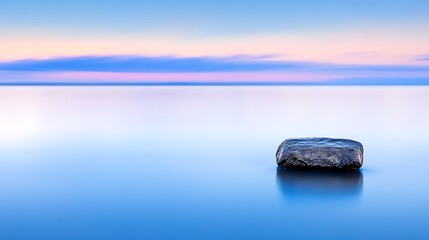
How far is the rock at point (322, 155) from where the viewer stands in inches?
244

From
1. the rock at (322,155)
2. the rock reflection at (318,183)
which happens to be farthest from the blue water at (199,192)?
the rock at (322,155)

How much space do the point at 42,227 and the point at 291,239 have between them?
2.21m

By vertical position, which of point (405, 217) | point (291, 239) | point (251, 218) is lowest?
point (291, 239)

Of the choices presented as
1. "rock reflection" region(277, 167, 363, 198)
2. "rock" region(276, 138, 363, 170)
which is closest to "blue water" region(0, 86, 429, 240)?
"rock reflection" region(277, 167, 363, 198)

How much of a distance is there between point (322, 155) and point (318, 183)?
2.20 feet

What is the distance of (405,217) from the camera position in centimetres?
455

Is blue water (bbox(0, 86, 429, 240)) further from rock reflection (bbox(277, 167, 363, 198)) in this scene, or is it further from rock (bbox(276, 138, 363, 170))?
rock (bbox(276, 138, 363, 170))

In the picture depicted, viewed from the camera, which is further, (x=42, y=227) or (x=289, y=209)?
(x=289, y=209)

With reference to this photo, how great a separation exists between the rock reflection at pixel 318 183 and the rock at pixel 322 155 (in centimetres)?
9

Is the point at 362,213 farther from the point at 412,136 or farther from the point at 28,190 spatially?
the point at 412,136

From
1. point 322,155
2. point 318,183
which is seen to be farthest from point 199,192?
point 322,155

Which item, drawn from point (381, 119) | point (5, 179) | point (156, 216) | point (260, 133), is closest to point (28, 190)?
point (5, 179)

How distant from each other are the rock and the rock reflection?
0.09 metres

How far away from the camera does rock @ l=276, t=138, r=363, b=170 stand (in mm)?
6207
